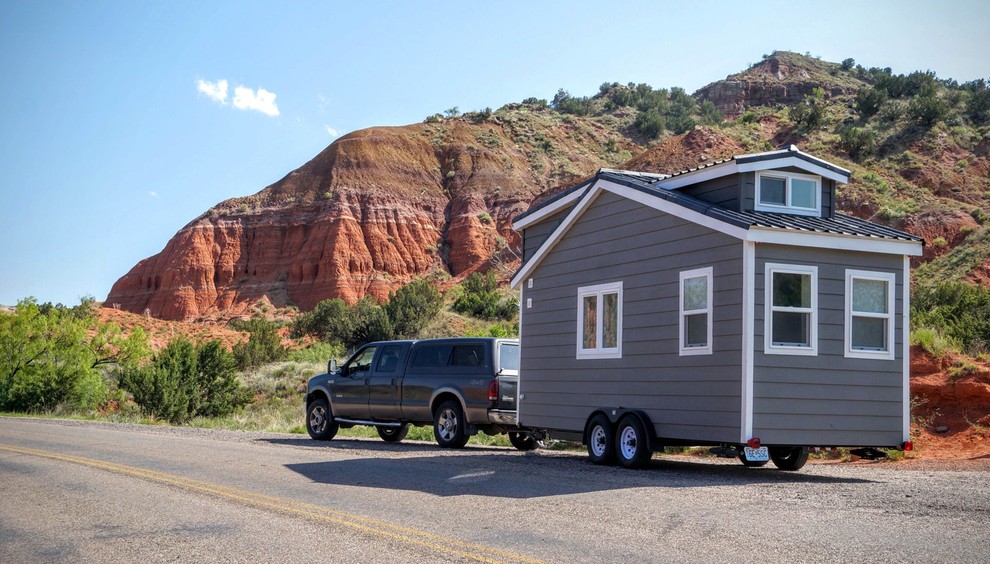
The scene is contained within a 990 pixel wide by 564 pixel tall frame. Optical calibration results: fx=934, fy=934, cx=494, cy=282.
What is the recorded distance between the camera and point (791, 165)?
14.4m

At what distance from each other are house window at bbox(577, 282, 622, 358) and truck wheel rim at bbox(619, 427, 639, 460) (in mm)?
1240

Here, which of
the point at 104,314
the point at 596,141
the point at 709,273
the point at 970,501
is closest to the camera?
the point at 970,501

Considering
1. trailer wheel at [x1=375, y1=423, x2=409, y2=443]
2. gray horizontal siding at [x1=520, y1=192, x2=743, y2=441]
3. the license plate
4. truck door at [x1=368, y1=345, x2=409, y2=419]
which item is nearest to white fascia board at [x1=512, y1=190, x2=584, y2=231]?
gray horizontal siding at [x1=520, y1=192, x2=743, y2=441]

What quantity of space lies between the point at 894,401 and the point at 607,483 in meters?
4.69

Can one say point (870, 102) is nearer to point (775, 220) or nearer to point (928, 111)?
point (928, 111)

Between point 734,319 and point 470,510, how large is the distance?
4.98 metres

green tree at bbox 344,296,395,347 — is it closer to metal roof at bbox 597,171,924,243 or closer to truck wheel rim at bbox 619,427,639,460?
truck wheel rim at bbox 619,427,639,460

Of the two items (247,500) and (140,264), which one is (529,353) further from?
(140,264)

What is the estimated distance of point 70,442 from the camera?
58.4ft

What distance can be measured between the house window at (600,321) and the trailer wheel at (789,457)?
8.98 ft

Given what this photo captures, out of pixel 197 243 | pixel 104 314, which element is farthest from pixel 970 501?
pixel 197 243

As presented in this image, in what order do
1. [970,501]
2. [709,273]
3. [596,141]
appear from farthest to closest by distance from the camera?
[596,141]
[709,273]
[970,501]

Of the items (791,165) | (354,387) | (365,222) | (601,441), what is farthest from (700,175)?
(365,222)

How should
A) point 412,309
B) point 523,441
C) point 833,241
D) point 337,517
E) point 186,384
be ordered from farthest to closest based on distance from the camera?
point 412,309
point 186,384
point 523,441
point 833,241
point 337,517
